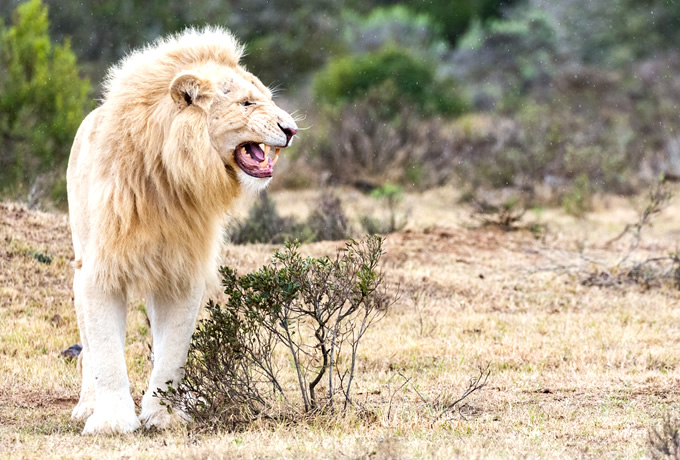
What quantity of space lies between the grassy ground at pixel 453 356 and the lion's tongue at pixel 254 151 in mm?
1524

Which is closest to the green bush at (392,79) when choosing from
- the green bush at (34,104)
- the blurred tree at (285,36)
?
the blurred tree at (285,36)

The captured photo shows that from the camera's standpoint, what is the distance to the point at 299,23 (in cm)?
4053

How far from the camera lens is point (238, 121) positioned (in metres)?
5.47

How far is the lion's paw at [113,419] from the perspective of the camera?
5.63m

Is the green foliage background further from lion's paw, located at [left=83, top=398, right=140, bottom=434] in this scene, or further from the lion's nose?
the lion's nose

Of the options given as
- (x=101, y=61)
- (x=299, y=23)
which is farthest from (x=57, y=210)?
(x=299, y=23)

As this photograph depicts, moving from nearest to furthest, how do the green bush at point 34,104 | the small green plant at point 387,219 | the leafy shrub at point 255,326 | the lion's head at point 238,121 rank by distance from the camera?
the lion's head at point 238,121
the leafy shrub at point 255,326
the small green plant at point 387,219
the green bush at point 34,104

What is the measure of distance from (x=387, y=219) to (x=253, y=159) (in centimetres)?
889

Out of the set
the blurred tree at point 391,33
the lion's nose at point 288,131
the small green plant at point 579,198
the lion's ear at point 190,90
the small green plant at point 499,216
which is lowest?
the small green plant at point 579,198

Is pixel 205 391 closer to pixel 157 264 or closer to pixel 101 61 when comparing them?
pixel 157 264

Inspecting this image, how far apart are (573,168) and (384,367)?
458 inches

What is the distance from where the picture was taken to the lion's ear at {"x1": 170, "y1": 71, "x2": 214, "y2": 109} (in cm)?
548

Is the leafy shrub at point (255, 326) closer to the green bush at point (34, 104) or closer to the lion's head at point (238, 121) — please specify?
the lion's head at point (238, 121)

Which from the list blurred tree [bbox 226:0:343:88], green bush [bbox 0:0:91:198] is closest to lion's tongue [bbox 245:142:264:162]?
green bush [bbox 0:0:91:198]
